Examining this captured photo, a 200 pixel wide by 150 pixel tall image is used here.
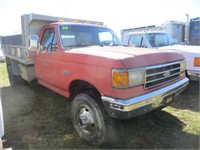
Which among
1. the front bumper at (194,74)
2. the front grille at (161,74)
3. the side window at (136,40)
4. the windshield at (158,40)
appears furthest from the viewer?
the side window at (136,40)

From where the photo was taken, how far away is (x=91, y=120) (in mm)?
3160

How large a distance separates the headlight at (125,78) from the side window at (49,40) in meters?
1.90

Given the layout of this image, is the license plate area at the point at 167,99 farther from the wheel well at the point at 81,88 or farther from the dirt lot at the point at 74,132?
the wheel well at the point at 81,88

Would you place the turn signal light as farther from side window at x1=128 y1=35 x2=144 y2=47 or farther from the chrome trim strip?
side window at x1=128 y1=35 x2=144 y2=47

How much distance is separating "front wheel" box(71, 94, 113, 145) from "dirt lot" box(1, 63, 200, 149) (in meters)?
0.18

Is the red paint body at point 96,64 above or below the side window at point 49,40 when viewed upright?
below

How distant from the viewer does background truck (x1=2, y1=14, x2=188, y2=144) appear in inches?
105

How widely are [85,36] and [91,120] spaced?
1963mm

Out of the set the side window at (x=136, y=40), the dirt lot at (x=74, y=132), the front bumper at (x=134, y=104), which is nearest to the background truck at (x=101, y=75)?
the front bumper at (x=134, y=104)

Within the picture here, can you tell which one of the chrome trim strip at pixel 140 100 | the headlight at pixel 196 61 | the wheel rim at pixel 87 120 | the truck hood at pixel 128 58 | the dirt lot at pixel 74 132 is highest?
the truck hood at pixel 128 58

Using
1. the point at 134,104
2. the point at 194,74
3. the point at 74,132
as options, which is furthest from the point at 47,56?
the point at 194,74

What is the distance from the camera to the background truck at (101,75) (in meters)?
2.68

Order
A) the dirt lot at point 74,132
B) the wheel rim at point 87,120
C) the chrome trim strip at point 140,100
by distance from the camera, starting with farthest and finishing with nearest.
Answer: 1. the dirt lot at point 74,132
2. the wheel rim at point 87,120
3. the chrome trim strip at point 140,100

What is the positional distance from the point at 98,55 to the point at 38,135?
1.93 meters
